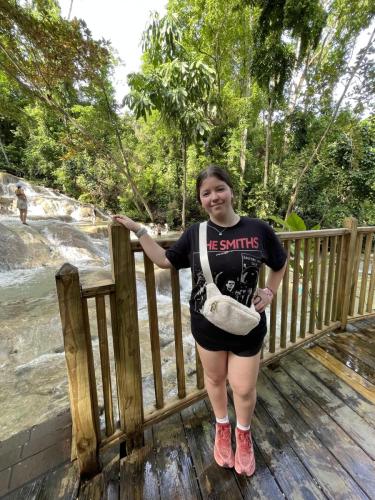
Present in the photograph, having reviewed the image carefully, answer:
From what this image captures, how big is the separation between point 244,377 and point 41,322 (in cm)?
371

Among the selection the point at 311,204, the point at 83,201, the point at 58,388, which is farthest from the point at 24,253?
the point at 311,204

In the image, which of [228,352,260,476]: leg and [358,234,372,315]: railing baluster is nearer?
[228,352,260,476]: leg

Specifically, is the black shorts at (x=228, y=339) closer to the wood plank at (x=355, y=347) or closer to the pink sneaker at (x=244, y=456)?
the pink sneaker at (x=244, y=456)

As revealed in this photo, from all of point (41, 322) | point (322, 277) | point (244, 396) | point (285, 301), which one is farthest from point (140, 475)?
point (41, 322)

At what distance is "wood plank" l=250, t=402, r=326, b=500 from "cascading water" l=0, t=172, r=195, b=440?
1.04 m

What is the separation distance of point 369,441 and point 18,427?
2526 mm

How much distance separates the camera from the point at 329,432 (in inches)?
58.4

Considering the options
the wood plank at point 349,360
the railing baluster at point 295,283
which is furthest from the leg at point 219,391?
the wood plank at point 349,360

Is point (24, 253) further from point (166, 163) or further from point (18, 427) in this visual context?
point (166, 163)

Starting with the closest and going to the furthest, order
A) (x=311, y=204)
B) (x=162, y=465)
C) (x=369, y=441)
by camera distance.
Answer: (x=162, y=465) → (x=369, y=441) → (x=311, y=204)

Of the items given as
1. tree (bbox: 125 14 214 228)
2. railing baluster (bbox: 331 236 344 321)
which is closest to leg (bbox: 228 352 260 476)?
railing baluster (bbox: 331 236 344 321)

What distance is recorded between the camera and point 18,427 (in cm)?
202

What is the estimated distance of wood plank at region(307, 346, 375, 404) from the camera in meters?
1.80

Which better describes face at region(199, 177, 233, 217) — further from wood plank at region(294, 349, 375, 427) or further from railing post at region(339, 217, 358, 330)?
railing post at region(339, 217, 358, 330)
